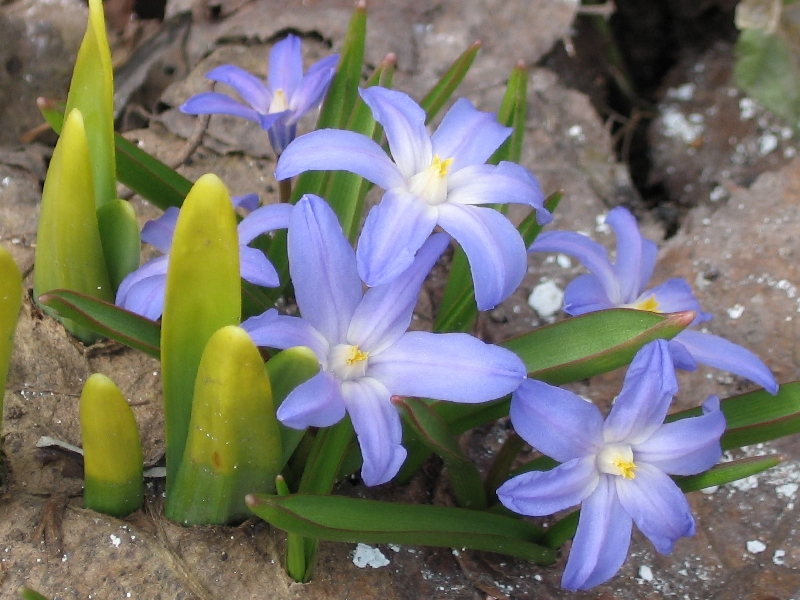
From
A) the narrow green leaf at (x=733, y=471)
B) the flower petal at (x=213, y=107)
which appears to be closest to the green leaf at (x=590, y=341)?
the narrow green leaf at (x=733, y=471)

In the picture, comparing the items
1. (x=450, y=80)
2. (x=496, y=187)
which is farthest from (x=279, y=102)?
(x=496, y=187)

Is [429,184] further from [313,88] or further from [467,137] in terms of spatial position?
[313,88]

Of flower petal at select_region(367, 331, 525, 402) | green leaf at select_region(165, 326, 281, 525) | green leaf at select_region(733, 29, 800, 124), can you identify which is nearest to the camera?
green leaf at select_region(165, 326, 281, 525)

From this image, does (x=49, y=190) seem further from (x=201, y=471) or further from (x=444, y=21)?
(x=444, y=21)

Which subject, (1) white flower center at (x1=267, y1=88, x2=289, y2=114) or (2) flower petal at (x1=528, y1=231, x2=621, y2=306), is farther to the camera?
(1) white flower center at (x1=267, y1=88, x2=289, y2=114)

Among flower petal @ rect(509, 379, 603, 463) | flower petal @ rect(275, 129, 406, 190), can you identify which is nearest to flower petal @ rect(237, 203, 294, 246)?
flower petal @ rect(275, 129, 406, 190)

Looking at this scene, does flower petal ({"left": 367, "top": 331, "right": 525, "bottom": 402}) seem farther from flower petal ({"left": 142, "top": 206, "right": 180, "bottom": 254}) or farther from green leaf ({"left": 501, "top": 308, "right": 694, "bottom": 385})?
flower petal ({"left": 142, "top": 206, "right": 180, "bottom": 254})

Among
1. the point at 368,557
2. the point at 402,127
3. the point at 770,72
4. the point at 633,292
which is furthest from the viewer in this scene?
the point at 770,72
